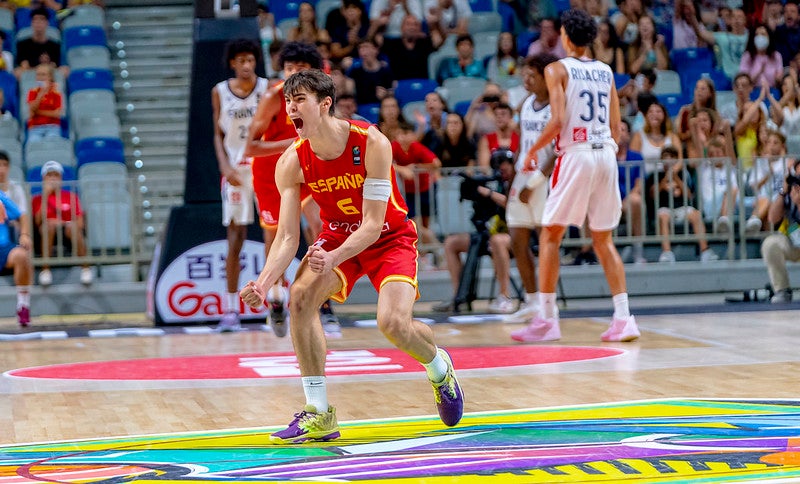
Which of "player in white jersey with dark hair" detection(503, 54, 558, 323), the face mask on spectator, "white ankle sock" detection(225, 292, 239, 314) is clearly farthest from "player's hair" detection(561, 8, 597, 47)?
the face mask on spectator

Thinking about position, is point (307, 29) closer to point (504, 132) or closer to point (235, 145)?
point (504, 132)

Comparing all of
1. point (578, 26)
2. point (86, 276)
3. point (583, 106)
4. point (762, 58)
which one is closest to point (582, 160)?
point (583, 106)

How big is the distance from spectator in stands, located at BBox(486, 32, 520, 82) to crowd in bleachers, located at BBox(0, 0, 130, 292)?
4.65 meters

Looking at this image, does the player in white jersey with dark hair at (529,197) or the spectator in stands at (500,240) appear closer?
the player in white jersey with dark hair at (529,197)

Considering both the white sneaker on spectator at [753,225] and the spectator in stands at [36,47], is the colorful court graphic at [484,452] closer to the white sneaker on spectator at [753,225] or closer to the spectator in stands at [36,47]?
the white sneaker on spectator at [753,225]

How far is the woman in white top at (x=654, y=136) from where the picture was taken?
13.8 metres

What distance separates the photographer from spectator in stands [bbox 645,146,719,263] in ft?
43.4

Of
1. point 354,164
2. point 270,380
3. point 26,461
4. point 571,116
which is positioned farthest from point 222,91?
point 26,461

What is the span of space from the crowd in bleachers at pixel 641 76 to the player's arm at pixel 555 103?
163 inches

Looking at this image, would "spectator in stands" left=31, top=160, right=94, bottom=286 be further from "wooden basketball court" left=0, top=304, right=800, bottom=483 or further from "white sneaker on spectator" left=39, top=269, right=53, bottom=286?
"wooden basketball court" left=0, top=304, right=800, bottom=483

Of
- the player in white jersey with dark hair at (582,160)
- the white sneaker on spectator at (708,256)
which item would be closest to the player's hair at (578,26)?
the player in white jersey with dark hair at (582,160)

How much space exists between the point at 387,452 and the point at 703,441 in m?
1.16

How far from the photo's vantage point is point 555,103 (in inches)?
340

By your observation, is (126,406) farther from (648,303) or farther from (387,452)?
(648,303)
